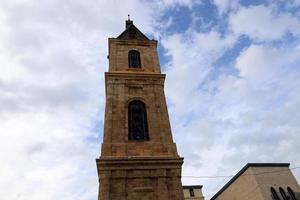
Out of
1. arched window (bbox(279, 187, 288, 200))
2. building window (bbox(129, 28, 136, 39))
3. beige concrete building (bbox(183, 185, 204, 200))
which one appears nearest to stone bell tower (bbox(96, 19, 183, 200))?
building window (bbox(129, 28, 136, 39))

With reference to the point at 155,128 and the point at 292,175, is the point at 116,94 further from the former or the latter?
the point at 292,175

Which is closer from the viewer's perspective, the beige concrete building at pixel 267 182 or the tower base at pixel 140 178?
the tower base at pixel 140 178

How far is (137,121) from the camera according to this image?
18.3 metres

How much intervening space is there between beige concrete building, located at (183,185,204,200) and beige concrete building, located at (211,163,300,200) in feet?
44.4

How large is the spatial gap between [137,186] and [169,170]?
1.92m

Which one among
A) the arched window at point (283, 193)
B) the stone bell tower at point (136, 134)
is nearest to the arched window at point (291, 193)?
the arched window at point (283, 193)

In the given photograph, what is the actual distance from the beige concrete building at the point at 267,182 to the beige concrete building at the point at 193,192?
13.5 m

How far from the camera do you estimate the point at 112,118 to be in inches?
700

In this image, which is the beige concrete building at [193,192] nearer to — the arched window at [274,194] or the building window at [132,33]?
the arched window at [274,194]

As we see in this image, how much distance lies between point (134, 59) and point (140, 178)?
1068cm

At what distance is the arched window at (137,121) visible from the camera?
17484mm

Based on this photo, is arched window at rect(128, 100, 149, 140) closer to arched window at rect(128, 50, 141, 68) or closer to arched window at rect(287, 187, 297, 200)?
arched window at rect(128, 50, 141, 68)

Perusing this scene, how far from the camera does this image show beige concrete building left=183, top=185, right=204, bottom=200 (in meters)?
40.1

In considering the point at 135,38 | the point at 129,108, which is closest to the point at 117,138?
the point at 129,108
